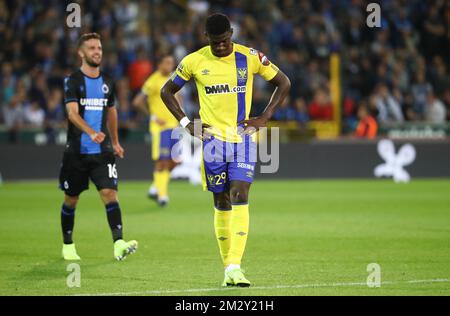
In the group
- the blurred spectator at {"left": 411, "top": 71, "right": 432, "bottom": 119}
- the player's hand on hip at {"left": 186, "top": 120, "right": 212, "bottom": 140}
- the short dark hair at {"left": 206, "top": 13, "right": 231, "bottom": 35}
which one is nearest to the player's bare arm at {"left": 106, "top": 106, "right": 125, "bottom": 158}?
the player's hand on hip at {"left": 186, "top": 120, "right": 212, "bottom": 140}

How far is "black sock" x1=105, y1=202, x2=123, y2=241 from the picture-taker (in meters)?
10.5

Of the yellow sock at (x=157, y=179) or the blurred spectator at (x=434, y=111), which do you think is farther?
the blurred spectator at (x=434, y=111)

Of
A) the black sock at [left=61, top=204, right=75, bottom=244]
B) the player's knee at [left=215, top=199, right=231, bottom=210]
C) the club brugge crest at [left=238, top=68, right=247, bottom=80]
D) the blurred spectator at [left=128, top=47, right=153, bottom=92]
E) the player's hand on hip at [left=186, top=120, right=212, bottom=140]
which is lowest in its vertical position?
the black sock at [left=61, top=204, right=75, bottom=244]

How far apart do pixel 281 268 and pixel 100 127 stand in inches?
104

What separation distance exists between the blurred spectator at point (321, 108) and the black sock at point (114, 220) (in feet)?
47.1

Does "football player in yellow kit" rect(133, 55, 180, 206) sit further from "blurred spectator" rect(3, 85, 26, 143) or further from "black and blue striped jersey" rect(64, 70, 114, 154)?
"black and blue striped jersey" rect(64, 70, 114, 154)

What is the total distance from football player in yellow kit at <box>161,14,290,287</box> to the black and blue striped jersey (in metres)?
1.87

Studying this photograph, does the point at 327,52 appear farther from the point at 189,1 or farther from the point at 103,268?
the point at 103,268

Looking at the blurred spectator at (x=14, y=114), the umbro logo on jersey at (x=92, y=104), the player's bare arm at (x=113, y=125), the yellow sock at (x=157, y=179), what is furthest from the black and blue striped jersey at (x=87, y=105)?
the blurred spectator at (x=14, y=114)

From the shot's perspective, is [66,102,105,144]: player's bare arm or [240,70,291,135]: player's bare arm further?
[66,102,105,144]: player's bare arm

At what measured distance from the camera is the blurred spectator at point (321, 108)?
24453 mm

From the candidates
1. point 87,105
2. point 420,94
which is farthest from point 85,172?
point 420,94

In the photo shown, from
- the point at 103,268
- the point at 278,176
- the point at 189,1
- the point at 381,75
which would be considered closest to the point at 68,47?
the point at 189,1

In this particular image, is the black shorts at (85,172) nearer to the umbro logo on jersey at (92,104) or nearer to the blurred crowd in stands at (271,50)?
the umbro logo on jersey at (92,104)
